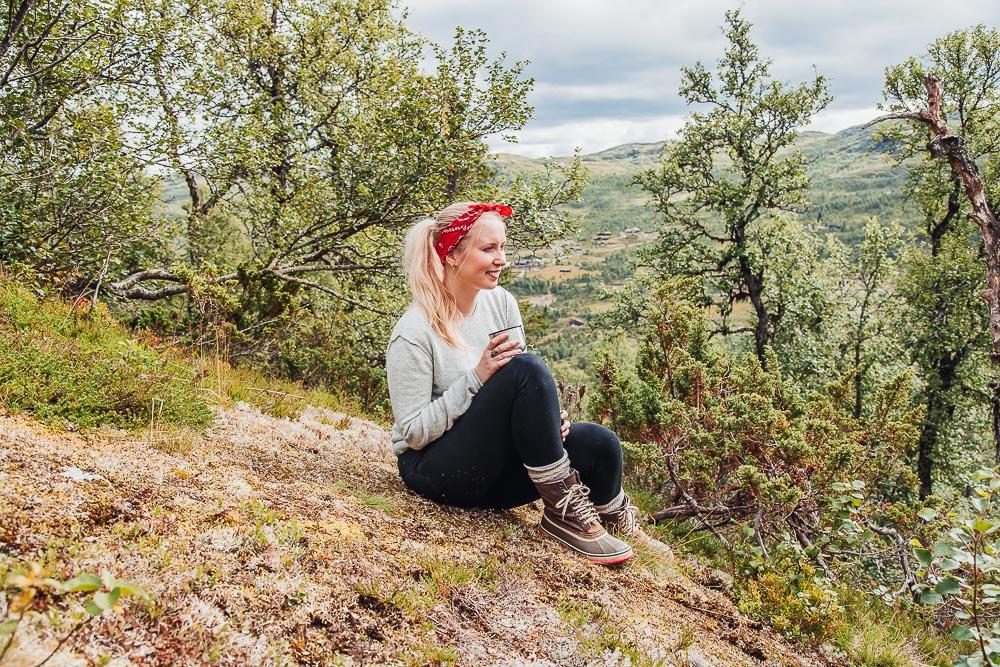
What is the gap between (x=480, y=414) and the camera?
11.5 ft

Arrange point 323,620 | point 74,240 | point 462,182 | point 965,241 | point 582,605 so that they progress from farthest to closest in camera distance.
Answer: point 965,241 < point 462,182 < point 74,240 < point 582,605 < point 323,620

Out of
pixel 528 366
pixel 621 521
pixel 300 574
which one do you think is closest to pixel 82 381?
pixel 300 574

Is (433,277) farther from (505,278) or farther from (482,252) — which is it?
(505,278)

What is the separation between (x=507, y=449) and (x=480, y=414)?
0.99 ft

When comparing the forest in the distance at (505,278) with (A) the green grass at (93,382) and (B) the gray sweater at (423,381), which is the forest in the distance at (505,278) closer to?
(A) the green grass at (93,382)

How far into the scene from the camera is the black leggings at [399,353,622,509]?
3441 millimetres

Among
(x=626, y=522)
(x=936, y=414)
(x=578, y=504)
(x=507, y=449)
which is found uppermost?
(x=507, y=449)

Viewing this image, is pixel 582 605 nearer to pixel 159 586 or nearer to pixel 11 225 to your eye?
pixel 159 586

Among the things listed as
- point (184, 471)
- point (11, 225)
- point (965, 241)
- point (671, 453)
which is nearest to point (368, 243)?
point (11, 225)

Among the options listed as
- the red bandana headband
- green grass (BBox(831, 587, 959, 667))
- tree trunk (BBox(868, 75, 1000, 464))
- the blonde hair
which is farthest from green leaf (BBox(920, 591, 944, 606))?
tree trunk (BBox(868, 75, 1000, 464))

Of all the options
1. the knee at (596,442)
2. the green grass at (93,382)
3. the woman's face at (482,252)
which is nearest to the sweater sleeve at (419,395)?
the woman's face at (482,252)

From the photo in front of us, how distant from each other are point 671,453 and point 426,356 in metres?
3.03

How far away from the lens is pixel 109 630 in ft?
6.44

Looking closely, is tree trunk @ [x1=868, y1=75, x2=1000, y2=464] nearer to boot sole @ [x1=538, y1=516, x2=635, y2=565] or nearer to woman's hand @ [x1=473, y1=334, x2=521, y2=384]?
boot sole @ [x1=538, y1=516, x2=635, y2=565]
